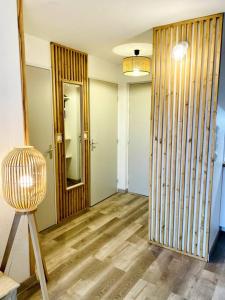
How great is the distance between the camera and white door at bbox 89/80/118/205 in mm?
3938

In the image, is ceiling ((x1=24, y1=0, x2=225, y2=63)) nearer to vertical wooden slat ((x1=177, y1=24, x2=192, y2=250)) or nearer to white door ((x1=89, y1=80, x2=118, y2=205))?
vertical wooden slat ((x1=177, y1=24, x2=192, y2=250))

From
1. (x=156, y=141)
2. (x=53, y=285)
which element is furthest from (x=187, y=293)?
(x=156, y=141)

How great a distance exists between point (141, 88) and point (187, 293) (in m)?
3.30

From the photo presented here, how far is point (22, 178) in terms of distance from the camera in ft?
5.24

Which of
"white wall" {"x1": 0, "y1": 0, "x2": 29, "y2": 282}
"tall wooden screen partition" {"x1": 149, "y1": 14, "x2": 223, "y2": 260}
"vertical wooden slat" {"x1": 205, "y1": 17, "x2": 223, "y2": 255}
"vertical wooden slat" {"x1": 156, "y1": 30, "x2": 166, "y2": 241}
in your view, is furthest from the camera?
"vertical wooden slat" {"x1": 156, "y1": 30, "x2": 166, "y2": 241}

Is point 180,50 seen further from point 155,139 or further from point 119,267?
point 119,267

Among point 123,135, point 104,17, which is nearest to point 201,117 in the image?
point 104,17

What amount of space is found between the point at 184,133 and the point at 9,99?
1738 millimetres

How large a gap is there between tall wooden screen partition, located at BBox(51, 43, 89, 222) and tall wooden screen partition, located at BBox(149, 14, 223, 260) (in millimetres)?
1306

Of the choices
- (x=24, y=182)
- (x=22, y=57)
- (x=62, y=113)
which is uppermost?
(x=22, y=57)

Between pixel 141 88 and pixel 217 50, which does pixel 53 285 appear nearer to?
pixel 217 50

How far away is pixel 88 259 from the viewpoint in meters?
2.59

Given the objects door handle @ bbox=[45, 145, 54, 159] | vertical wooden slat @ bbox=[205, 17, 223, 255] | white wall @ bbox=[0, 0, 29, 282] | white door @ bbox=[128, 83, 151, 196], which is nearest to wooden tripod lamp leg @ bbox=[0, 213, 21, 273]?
white wall @ bbox=[0, 0, 29, 282]

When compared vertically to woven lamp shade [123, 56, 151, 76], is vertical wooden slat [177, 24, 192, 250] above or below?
below
